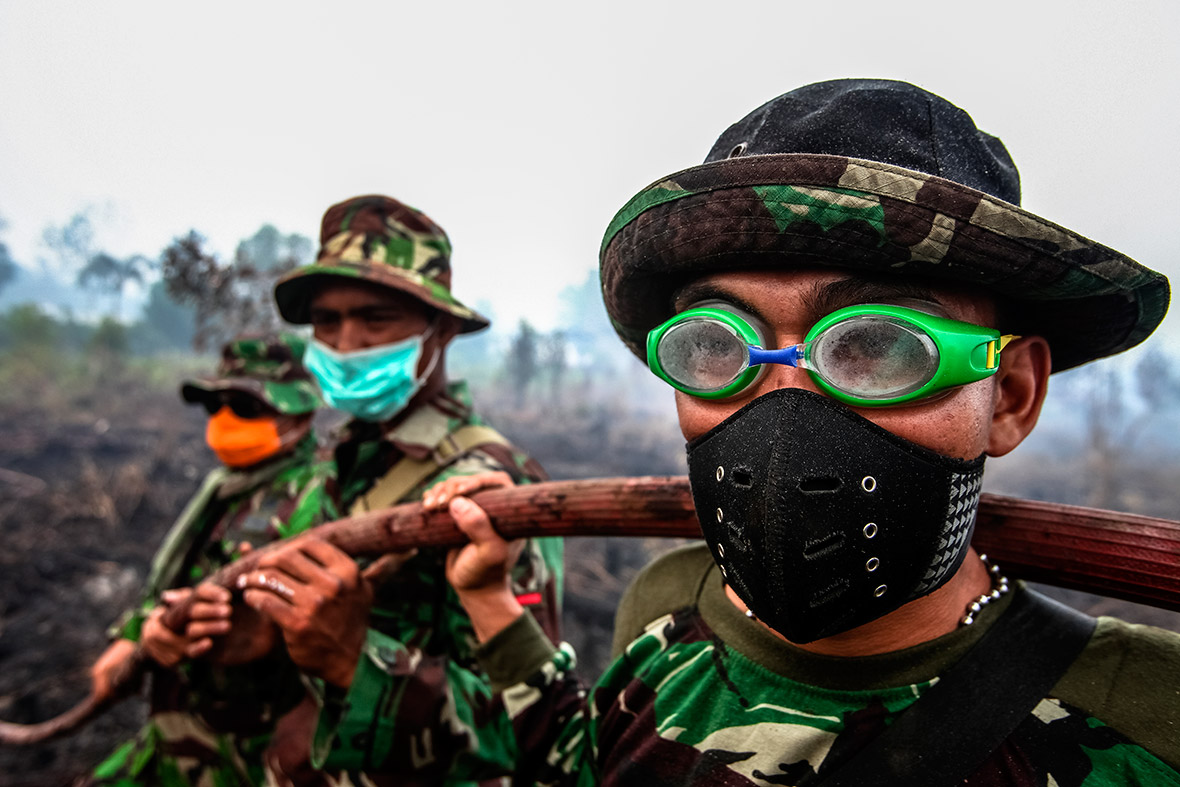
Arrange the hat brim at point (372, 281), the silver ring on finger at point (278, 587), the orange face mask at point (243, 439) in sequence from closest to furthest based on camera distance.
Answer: the silver ring on finger at point (278, 587)
the hat brim at point (372, 281)
the orange face mask at point (243, 439)

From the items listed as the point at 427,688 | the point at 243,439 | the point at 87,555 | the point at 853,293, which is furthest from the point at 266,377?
the point at 87,555

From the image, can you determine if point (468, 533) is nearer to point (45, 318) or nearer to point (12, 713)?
point (12, 713)

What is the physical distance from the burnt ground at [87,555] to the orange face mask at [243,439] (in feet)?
10.4

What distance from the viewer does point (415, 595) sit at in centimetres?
201

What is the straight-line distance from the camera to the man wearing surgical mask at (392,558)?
168cm

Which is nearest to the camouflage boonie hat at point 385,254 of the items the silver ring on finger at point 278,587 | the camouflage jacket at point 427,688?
the camouflage jacket at point 427,688

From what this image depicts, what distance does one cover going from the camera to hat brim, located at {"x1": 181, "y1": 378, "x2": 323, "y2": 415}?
3.50m

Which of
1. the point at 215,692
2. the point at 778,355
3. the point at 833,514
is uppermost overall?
the point at 778,355

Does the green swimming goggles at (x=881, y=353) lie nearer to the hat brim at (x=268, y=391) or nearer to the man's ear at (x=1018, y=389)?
the man's ear at (x=1018, y=389)

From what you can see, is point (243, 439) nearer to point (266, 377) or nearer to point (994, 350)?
point (266, 377)

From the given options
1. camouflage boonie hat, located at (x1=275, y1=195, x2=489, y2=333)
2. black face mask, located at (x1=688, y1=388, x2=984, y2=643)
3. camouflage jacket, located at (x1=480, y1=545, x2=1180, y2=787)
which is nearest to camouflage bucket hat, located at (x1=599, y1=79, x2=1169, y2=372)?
black face mask, located at (x1=688, y1=388, x2=984, y2=643)

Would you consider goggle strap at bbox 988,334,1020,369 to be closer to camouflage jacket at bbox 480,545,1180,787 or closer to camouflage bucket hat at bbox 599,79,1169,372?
camouflage bucket hat at bbox 599,79,1169,372

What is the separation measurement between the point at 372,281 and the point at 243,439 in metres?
1.70

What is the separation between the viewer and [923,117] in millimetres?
995
